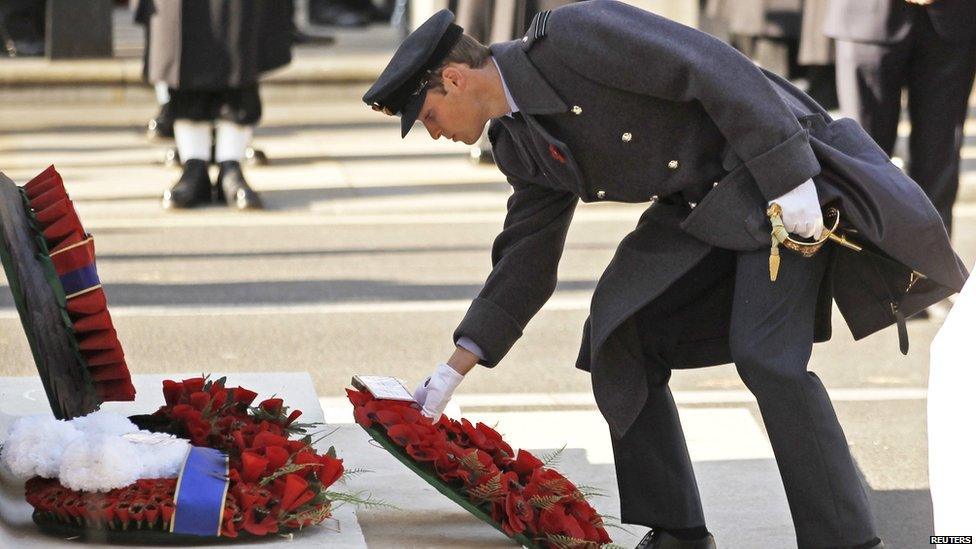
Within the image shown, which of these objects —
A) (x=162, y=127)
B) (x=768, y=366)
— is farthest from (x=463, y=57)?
(x=162, y=127)

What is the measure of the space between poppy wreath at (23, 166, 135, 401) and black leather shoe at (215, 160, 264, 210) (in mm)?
4053

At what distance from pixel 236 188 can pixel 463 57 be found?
174 inches

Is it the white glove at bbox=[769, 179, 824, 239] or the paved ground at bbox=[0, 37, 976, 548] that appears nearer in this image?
the white glove at bbox=[769, 179, 824, 239]

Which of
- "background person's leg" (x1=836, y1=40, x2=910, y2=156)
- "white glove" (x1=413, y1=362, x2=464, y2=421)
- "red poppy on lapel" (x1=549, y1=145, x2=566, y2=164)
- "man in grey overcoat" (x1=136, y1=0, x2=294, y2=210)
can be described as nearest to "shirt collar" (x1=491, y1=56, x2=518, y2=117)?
"red poppy on lapel" (x1=549, y1=145, x2=566, y2=164)

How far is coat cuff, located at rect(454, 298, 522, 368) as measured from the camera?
Result: 11.4 ft

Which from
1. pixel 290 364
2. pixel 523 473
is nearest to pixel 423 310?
pixel 290 364

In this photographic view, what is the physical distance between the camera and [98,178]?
8133 mm

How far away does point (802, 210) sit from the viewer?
3.03m

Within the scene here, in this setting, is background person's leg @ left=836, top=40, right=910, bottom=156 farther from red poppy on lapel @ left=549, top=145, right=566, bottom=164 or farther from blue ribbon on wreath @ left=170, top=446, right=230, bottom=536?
blue ribbon on wreath @ left=170, top=446, right=230, bottom=536

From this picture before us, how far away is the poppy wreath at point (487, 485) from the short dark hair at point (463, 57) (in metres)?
0.70

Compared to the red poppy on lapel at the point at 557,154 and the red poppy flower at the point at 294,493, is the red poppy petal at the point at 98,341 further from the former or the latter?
the red poppy on lapel at the point at 557,154

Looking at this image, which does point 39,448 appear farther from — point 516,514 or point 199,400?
point 516,514

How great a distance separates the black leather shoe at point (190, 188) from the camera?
7.38 m

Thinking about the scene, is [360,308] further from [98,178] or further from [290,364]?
[98,178]
